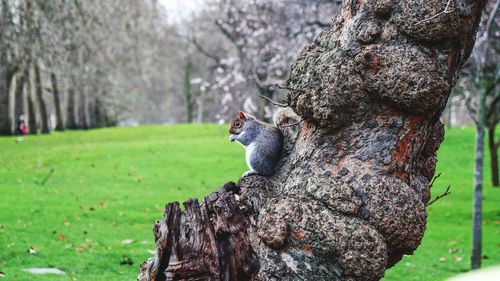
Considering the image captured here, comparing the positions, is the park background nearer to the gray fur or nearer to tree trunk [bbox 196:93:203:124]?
the gray fur

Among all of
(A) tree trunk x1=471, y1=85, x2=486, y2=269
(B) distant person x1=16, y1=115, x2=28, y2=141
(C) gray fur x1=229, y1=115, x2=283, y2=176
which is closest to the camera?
(C) gray fur x1=229, y1=115, x2=283, y2=176

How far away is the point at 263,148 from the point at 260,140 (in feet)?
0.45

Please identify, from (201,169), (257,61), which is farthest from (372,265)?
(257,61)

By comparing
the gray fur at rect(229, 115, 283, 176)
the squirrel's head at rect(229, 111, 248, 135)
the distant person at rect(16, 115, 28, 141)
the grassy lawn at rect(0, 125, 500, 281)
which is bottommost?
the grassy lawn at rect(0, 125, 500, 281)

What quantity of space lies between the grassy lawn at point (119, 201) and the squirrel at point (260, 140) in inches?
199

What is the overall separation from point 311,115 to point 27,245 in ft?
28.3

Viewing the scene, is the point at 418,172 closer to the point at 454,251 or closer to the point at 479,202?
the point at 479,202

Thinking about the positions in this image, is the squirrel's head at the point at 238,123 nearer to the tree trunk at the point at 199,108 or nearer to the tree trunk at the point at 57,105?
the tree trunk at the point at 57,105

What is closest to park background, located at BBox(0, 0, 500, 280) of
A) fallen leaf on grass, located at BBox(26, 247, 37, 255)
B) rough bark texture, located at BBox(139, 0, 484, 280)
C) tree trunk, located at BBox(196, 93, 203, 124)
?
fallen leaf on grass, located at BBox(26, 247, 37, 255)

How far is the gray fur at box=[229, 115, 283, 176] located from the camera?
518 cm

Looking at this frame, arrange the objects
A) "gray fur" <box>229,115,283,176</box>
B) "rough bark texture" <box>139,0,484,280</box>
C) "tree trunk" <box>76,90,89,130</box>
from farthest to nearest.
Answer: "tree trunk" <box>76,90,89,130</box>
"gray fur" <box>229,115,283,176</box>
"rough bark texture" <box>139,0,484,280</box>

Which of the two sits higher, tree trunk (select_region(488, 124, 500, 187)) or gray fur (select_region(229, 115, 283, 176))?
gray fur (select_region(229, 115, 283, 176))

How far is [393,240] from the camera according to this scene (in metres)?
4.53

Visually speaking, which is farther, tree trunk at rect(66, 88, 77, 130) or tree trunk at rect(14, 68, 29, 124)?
tree trunk at rect(66, 88, 77, 130)
